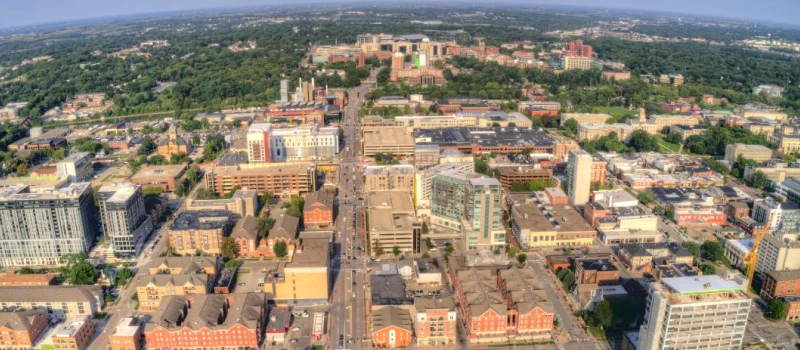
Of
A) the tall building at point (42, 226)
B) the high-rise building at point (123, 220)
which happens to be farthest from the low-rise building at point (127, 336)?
the tall building at point (42, 226)

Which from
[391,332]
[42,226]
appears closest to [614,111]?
[391,332]

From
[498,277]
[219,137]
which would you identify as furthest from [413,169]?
[219,137]

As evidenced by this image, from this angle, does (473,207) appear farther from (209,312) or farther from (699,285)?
(209,312)

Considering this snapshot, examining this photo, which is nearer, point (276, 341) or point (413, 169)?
point (276, 341)

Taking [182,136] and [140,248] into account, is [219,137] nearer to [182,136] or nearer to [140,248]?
[182,136]

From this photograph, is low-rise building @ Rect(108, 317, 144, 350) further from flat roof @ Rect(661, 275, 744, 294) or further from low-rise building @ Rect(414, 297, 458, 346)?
flat roof @ Rect(661, 275, 744, 294)
